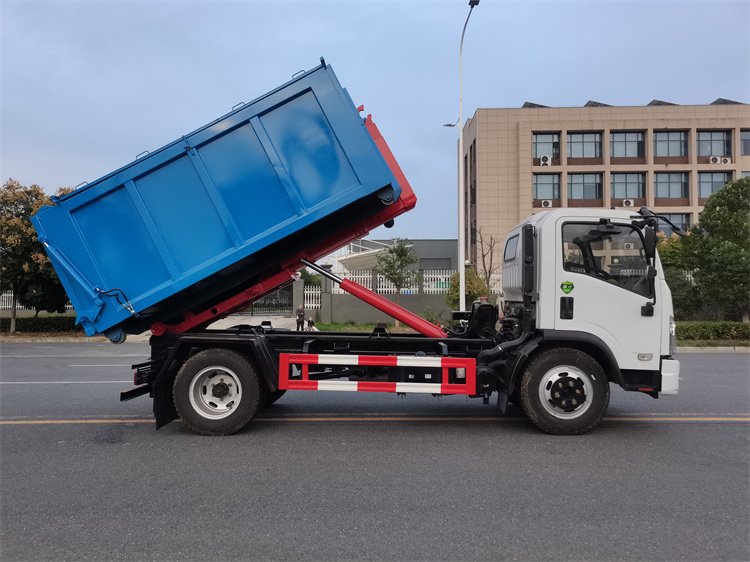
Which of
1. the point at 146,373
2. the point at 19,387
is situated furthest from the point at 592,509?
the point at 19,387

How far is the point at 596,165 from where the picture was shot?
42.7 metres

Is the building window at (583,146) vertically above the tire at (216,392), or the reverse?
the building window at (583,146)

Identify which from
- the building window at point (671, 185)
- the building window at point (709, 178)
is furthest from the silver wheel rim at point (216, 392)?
the building window at point (709, 178)

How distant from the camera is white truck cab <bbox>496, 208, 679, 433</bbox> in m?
5.47

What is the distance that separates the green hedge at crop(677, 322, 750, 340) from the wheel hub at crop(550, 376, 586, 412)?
13508 millimetres

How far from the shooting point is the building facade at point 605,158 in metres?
42.1

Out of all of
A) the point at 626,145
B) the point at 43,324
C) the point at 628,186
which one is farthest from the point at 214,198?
the point at 626,145

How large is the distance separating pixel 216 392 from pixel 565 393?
150 inches

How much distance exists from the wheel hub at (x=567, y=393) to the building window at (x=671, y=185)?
144ft

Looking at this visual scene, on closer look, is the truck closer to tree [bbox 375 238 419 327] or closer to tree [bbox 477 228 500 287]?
tree [bbox 477 228 500 287]

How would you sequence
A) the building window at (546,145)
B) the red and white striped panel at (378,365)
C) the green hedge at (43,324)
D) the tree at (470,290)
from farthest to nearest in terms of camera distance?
the building window at (546,145), the green hedge at (43,324), the tree at (470,290), the red and white striped panel at (378,365)

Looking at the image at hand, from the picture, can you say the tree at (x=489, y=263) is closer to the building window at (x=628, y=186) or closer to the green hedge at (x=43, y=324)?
the building window at (x=628, y=186)

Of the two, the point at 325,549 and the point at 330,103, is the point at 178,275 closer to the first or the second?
the point at 330,103

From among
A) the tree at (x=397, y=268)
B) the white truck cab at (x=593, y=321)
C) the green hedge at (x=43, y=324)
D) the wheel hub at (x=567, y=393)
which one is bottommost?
the green hedge at (x=43, y=324)
